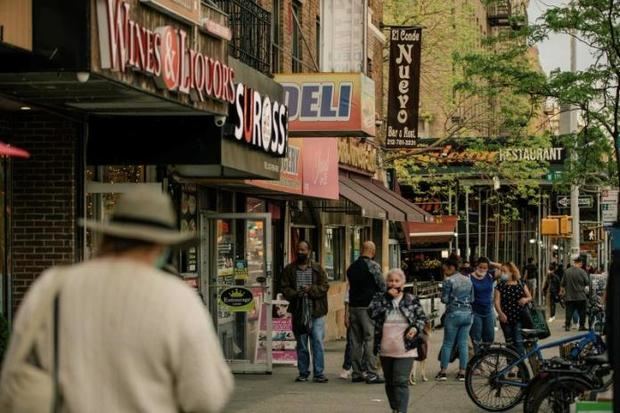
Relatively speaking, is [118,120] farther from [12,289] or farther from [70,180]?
[12,289]

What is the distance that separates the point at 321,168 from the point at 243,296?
17.6 ft

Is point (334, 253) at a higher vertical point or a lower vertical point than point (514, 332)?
higher

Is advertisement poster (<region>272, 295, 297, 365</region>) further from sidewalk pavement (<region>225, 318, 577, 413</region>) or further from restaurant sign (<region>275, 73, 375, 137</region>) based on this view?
restaurant sign (<region>275, 73, 375, 137</region>)

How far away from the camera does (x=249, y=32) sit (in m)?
19.4

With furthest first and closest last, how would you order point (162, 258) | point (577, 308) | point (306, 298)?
point (577, 308) → point (306, 298) → point (162, 258)

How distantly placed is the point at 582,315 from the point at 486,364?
55.2 feet

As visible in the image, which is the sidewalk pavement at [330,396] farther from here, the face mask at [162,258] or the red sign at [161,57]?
the face mask at [162,258]

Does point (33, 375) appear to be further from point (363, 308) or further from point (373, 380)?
point (373, 380)

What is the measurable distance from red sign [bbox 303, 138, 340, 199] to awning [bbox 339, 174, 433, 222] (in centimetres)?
137

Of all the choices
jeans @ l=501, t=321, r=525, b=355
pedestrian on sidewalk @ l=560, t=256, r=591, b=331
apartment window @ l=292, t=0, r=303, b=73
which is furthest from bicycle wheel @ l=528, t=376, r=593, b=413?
pedestrian on sidewalk @ l=560, t=256, r=591, b=331

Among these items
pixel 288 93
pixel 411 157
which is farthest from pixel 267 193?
pixel 411 157

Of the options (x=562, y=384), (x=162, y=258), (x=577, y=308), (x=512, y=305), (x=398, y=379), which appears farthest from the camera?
(x=577, y=308)

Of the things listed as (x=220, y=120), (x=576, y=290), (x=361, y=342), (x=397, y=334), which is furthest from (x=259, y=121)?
(x=576, y=290)

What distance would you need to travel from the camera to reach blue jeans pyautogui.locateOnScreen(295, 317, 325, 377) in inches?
706
